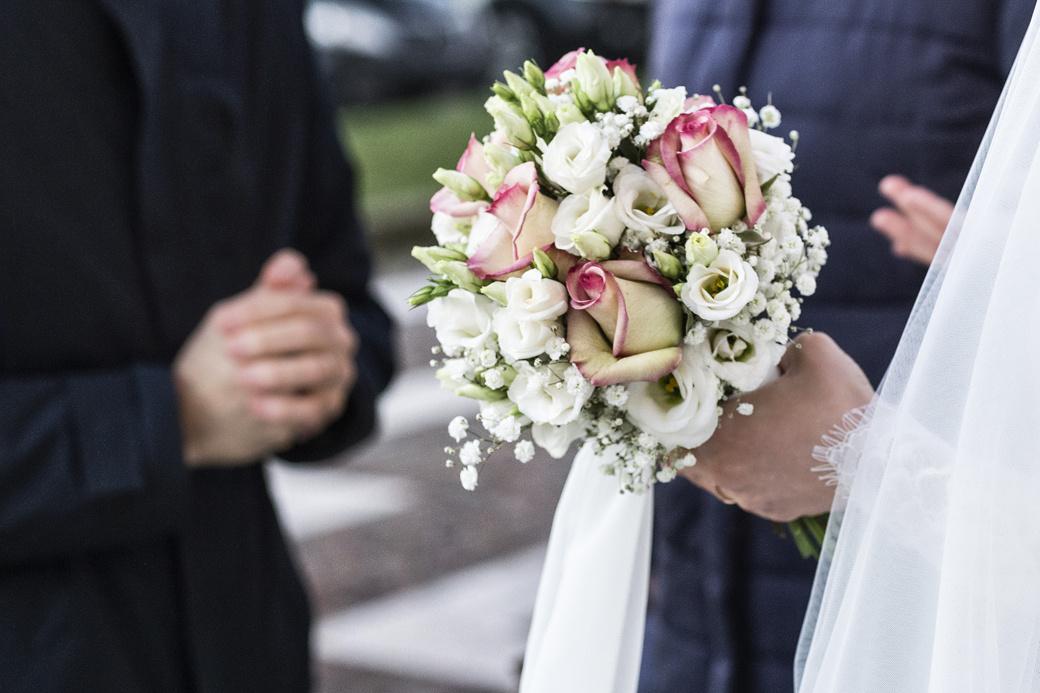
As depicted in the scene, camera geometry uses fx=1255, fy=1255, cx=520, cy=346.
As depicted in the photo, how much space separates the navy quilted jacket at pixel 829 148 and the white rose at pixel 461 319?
0.73 metres

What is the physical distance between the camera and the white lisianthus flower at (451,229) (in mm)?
1393

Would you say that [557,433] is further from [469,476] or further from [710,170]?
[710,170]

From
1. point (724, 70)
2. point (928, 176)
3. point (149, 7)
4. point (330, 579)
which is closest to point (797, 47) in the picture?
point (724, 70)

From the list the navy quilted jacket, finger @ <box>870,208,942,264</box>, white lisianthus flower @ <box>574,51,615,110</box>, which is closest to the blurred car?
the navy quilted jacket

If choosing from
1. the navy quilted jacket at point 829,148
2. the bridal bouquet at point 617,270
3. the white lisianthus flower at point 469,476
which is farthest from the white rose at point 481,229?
the navy quilted jacket at point 829,148

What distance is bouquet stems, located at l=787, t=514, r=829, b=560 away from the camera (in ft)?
4.98

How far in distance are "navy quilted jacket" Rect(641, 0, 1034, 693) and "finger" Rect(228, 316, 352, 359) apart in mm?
630

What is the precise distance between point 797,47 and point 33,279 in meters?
1.19

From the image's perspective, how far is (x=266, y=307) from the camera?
2.06m

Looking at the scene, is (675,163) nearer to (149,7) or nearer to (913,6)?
(913,6)

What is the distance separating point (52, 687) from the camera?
6.01ft

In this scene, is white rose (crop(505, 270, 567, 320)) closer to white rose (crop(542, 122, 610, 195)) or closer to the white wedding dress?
white rose (crop(542, 122, 610, 195))

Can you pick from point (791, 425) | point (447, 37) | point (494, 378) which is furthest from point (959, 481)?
point (447, 37)

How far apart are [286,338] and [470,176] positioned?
0.79 m
